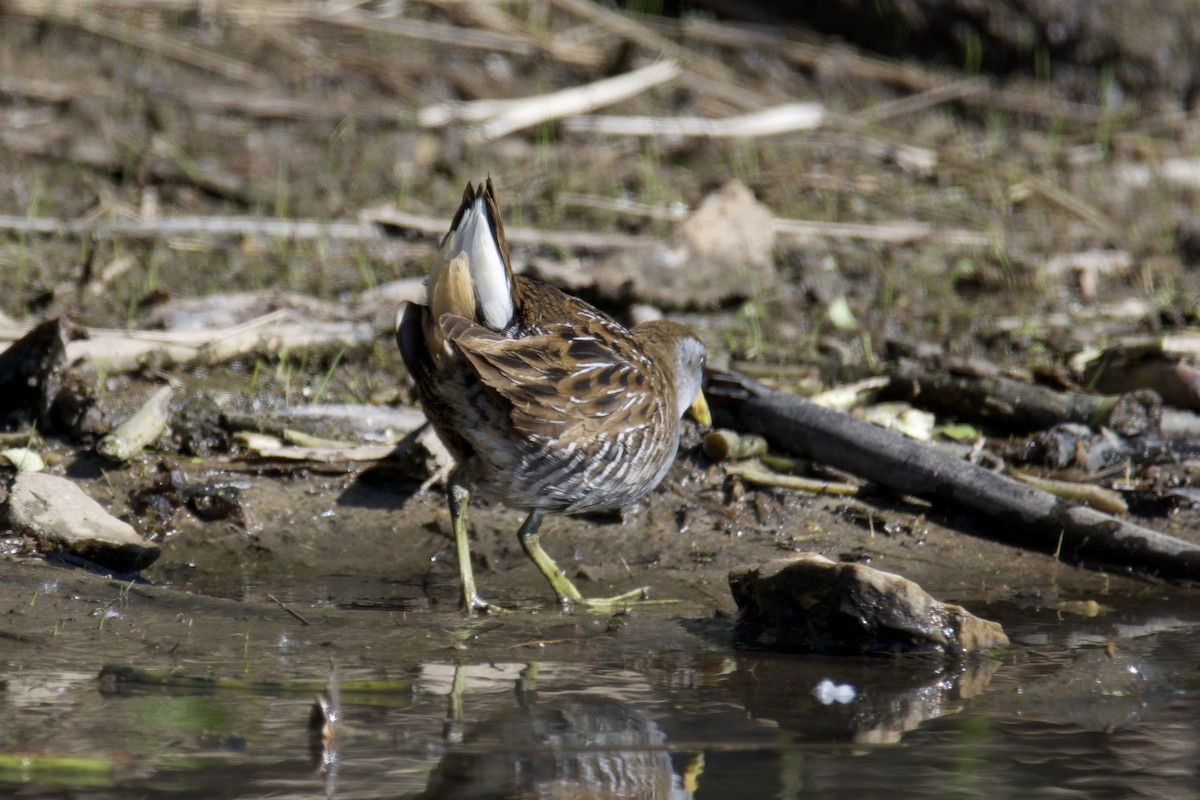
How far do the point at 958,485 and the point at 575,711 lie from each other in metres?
2.10

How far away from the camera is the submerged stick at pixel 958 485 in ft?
14.9

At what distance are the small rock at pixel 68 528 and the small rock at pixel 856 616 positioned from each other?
1889 mm

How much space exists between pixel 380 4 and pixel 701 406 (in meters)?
4.65

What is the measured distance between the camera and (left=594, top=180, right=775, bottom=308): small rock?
6207 mm

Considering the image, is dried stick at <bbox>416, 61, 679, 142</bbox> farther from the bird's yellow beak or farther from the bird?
the bird

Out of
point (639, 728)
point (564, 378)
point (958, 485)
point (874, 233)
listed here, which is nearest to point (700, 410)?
point (958, 485)

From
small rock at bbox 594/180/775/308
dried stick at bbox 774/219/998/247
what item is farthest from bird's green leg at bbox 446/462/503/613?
dried stick at bbox 774/219/998/247

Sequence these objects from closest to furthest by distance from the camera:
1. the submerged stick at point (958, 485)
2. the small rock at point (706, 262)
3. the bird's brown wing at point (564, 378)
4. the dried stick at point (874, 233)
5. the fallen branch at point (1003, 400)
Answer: the bird's brown wing at point (564, 378) < the submerged stick at point (958, 485) < the fallen branch at point (1003, 400) < the small rock at point (706, 262) < the dried stick at point (874, 233)

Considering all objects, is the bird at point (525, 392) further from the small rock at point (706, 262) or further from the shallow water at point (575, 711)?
the small rock at point (706, 262)

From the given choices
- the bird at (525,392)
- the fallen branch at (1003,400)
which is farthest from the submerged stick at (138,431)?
the fallen branch at (1003,400)

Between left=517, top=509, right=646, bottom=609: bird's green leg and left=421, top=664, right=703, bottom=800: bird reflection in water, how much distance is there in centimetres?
96

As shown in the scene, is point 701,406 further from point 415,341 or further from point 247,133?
point 247,133

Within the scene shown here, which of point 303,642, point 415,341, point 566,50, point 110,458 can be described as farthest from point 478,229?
point 566,50

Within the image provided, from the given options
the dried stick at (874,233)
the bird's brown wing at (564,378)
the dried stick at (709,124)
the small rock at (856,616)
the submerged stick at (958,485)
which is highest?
the dried stick at (709,124)
